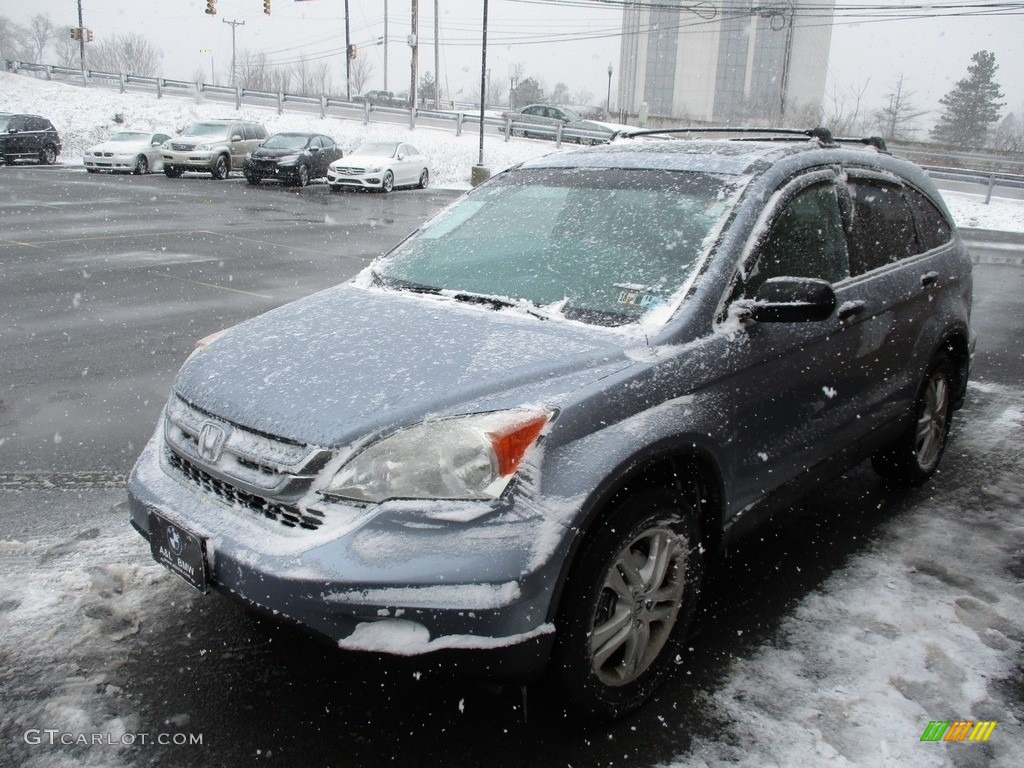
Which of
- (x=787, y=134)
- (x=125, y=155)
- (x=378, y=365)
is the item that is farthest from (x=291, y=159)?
(x=378, y=365)

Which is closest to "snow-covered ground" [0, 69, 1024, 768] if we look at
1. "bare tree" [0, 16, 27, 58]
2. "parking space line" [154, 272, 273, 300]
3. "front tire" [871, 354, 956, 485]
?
"front tire" [871, 354, 956, 485]

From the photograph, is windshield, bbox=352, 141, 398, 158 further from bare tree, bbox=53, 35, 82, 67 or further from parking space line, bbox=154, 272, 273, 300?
bare tree, bbox=53, 35, 82, 67

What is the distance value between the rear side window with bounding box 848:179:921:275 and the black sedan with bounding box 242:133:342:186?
892 inches

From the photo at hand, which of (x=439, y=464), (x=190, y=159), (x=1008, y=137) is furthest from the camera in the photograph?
(x=1008, y=137)

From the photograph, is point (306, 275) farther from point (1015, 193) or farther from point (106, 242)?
point (1015, 193)

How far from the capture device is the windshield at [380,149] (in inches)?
972

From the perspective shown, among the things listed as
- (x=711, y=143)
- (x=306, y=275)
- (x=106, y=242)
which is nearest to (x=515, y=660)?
(x=711, y=143)

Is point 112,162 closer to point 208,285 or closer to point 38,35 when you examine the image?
point 208,285

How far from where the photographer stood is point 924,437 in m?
4.54

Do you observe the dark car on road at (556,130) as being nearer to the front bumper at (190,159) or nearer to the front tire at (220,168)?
the front tire at (220,168)

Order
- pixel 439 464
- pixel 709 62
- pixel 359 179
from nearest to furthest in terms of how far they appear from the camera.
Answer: pixel 439 464 < pixel 359 179 < pixel 709 62

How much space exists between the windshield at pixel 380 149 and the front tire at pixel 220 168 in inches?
175

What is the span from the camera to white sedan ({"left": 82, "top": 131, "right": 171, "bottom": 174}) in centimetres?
2578

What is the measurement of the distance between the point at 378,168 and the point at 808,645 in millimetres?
22521
